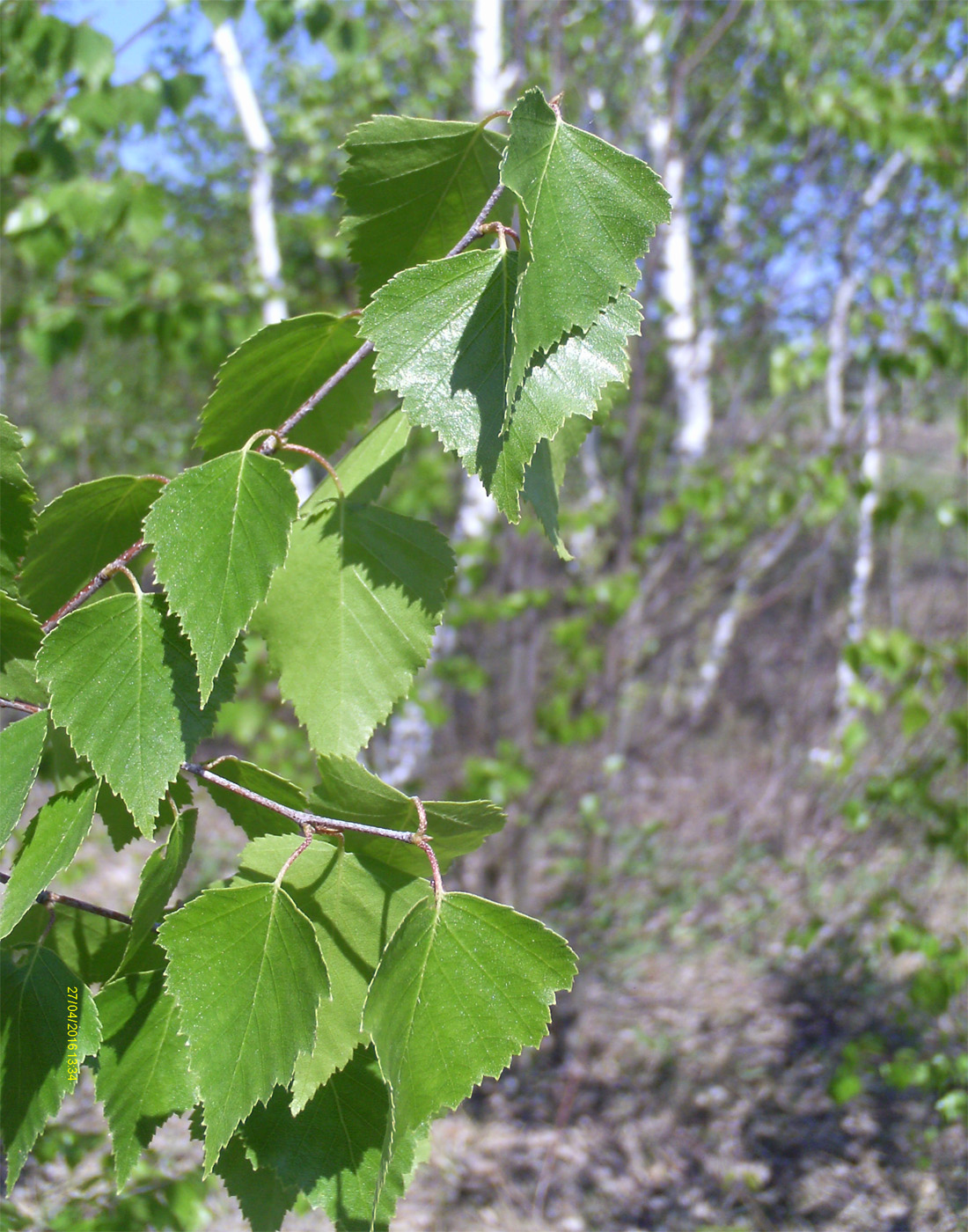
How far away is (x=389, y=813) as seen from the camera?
54cm

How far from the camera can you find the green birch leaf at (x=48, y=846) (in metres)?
0.49

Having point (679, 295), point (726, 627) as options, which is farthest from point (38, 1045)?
point (726, 627)

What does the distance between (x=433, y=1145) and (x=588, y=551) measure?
6.32 ft

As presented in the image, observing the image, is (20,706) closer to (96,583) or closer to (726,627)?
(96,583)

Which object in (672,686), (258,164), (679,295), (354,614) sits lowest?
(672,686)

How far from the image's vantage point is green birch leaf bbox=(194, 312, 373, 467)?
0.61 meters

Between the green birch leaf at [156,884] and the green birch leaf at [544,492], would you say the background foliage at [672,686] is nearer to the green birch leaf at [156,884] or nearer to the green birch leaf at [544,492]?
the green birch leaf at [156,884]

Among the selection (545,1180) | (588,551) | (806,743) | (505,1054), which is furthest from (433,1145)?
(505,1054)

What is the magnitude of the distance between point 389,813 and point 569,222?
33 centimetres

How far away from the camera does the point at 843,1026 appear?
9.83 ft

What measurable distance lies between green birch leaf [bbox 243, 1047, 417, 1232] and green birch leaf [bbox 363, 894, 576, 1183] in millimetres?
83

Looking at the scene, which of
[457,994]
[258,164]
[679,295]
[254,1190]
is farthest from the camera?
[679,295]

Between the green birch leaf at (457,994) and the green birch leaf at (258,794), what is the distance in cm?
12
